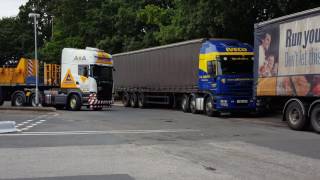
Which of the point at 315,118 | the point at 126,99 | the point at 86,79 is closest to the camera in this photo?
the point at 315,118

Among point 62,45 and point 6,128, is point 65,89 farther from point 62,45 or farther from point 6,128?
point 62,45

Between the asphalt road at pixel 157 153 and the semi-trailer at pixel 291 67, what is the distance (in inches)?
33.1

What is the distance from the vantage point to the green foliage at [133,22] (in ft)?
90.0

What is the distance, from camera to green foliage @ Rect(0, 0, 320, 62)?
2744cm

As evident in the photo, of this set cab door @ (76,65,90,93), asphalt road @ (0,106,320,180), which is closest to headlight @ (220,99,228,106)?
asphalt road @ (0,106,320,180)

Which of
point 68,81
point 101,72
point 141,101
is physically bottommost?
point 141,101

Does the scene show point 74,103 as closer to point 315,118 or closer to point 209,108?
point 209,108

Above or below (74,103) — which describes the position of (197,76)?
above

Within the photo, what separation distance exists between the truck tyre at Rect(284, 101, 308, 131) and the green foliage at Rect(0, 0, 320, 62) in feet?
23.2

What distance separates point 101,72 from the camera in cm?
3114

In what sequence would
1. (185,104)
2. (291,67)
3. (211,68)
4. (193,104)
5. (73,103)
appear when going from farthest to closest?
(73,103), (185,104), (193,104), (211,68), (291,67)

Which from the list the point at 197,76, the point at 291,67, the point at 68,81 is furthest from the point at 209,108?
the point at 68,81

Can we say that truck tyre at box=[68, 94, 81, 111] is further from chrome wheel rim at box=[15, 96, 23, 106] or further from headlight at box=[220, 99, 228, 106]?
headlight at box=[220, 99, 228, 106]

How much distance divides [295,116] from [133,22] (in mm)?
34182
